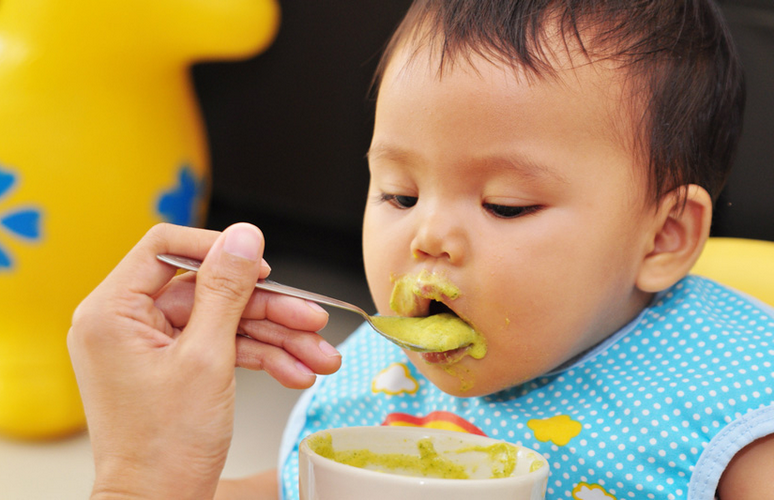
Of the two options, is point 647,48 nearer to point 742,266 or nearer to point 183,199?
point 742,266

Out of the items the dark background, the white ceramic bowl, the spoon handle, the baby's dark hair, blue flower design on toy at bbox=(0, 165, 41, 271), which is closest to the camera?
the white ceramic bowl

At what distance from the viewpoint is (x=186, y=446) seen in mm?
563

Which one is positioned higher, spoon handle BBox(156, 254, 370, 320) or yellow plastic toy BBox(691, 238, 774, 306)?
spoon handle BBox(156, 254, 370, 320)

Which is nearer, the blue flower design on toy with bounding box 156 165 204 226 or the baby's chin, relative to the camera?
the baby's chin

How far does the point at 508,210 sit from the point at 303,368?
241 mm

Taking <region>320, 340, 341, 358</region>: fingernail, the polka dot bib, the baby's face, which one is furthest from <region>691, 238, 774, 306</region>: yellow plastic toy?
<region>320, 340, 341, 358</region>: fingernail

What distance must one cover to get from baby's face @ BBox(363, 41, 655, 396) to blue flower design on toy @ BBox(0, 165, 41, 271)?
0.73m

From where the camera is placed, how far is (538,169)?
679mm

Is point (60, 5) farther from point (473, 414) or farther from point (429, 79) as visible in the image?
point (473, 414)

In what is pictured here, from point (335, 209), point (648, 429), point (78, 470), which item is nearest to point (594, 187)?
point (648, 429)

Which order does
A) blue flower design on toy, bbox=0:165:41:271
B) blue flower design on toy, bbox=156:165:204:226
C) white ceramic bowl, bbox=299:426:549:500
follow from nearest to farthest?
1. white ceramic bowl, bbox=299:426:549:500
2. blue flower design on toy, bbox=0:165:41:271
3. blue flower design on toy, bbox=156:165:204:226

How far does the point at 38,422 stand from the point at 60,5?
2.26ft

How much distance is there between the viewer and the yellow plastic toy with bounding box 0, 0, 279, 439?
1.18 meters

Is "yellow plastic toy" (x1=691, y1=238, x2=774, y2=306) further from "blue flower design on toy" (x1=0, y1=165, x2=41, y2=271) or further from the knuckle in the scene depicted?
"blue flower design on toy" (x1=0, y1=165, x2=41, y2=271)
